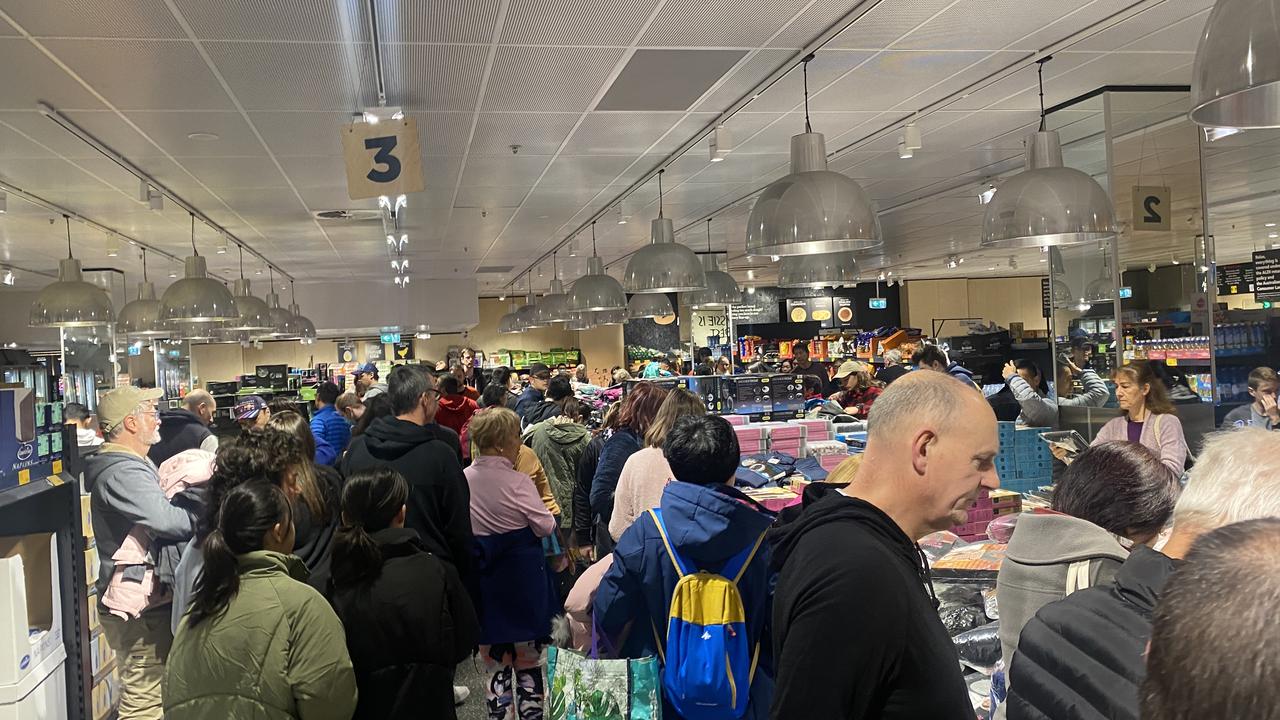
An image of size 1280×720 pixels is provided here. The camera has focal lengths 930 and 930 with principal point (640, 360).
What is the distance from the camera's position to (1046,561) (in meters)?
2.27

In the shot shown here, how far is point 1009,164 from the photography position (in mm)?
8859

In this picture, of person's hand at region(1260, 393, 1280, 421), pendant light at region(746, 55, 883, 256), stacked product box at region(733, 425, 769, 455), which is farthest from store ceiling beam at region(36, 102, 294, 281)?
person's hand at region(1260, 393, 1280, 421)

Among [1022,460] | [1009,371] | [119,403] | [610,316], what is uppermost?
[610,316]

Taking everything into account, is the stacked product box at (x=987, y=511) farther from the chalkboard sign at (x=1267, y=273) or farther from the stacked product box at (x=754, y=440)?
the chalkboard sign at (x=1267, y=273)

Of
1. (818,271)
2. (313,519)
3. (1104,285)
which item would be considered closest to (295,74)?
(313,519)

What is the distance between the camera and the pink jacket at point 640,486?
13.4 ft

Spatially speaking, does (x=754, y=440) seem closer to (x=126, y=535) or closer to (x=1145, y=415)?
(x=1145, y=415)

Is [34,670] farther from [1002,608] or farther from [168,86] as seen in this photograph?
[168,86]

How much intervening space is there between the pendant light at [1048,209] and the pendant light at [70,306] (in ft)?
23.0

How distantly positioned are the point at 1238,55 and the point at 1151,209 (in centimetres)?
466

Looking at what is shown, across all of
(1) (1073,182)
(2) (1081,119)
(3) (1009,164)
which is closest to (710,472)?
(1) (1073,182)

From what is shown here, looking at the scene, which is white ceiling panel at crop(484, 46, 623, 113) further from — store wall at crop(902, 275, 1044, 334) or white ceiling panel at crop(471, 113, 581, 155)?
store wall at crop(902, 275, 1044, 334)

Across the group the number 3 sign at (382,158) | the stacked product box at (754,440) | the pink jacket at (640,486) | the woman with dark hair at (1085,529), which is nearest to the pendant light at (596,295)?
the stacked product box at (754,440)

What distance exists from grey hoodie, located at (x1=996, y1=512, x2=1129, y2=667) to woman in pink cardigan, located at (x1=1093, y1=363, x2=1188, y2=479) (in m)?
3.55
